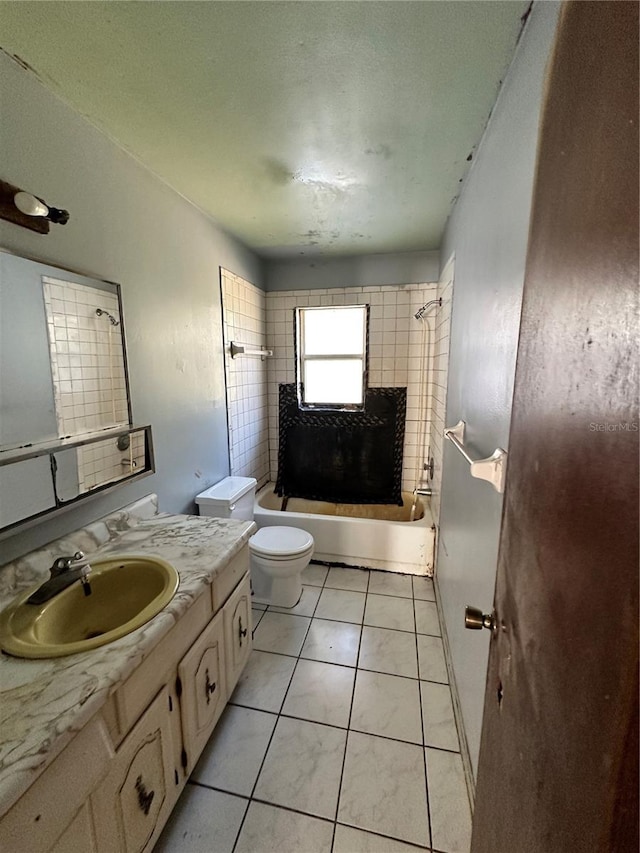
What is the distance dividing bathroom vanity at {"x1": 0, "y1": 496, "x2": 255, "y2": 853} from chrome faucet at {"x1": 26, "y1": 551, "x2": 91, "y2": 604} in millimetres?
108

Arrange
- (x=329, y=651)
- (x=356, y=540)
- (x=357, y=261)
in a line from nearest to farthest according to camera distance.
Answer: (x=329, y=651) < (x=356, y=540) < (x=357, y=261)

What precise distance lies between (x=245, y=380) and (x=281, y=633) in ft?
5.61

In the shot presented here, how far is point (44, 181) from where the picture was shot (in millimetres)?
1099

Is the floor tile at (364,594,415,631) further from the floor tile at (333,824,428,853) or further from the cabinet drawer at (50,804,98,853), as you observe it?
the cabinet drawer at (50,804,98,853)

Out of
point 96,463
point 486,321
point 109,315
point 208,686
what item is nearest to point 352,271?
point 486,321

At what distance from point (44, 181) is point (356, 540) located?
2.41m

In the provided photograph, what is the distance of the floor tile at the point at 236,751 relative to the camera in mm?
1184

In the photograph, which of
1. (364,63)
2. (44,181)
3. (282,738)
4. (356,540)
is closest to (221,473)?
(356,540)

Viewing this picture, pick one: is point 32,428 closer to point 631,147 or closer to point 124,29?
point 124,29

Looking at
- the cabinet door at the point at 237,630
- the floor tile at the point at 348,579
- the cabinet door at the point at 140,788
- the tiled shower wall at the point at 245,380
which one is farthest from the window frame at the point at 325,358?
the cabinet door at the point at 140,788

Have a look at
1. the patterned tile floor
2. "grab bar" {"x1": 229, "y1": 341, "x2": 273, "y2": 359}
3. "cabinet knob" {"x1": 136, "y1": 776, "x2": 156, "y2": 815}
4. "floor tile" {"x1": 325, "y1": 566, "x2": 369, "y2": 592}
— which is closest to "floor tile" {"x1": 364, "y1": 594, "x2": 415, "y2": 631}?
the patterned tile floor

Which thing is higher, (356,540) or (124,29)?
(124,29)

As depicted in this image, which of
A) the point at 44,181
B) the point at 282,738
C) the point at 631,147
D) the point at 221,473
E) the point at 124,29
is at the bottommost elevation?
the point at 282,738

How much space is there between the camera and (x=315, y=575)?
7.84ft
